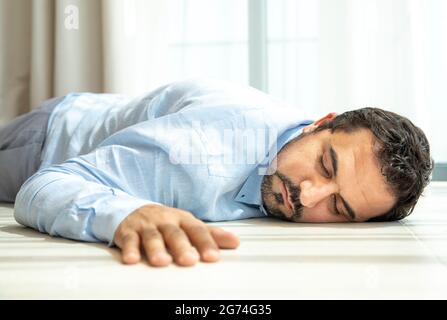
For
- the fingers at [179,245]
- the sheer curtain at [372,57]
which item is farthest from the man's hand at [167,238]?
the sheer curtain at [372,57]

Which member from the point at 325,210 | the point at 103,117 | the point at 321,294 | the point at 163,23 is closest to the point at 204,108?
the point at 325,210

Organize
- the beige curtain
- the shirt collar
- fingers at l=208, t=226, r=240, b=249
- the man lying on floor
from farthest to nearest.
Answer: the beige curtain < the shirt collar < the man lying on floor < fingers at l=208, t=226, r=240, b=249

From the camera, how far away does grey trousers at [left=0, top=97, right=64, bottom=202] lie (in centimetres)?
190

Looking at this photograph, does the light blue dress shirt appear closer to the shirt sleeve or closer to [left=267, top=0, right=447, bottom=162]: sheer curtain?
the shirt sleeve

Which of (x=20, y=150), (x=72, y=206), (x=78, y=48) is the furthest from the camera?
(x=78, y=48)

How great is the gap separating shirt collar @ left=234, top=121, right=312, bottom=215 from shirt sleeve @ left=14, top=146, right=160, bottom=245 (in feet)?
0.88

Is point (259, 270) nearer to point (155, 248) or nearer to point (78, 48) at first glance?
point (155, 248)

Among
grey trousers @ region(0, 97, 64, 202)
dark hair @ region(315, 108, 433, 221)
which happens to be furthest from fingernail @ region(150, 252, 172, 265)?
grey trousers @ region(0, 97, 64, 202)

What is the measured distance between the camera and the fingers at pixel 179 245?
3.17 ft

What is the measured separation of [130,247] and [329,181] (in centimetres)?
56

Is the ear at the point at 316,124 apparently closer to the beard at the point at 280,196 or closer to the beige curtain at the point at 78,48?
the beard at the point at 280,196

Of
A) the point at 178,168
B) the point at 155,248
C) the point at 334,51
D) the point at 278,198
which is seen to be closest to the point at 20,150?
the point at 178,168

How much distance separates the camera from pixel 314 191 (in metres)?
1.38

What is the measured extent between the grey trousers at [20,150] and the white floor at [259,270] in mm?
603
